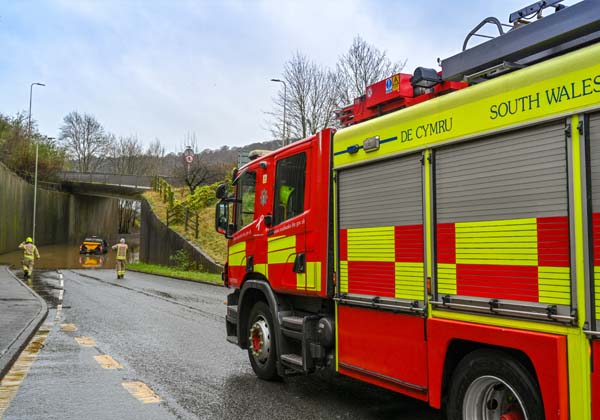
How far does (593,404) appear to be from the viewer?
10.5ft

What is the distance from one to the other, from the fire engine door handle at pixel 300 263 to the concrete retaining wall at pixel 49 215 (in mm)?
43931

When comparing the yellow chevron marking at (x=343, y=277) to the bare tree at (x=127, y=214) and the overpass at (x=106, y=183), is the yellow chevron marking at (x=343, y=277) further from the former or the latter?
the bare tree at (x=127, y=214)

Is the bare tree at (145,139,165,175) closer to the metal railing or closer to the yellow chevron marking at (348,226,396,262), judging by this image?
the metal railing

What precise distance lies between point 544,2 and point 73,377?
6326mm

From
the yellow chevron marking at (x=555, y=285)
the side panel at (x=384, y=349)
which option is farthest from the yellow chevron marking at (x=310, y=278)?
the yellow chevron marking at (x=555, y=285)

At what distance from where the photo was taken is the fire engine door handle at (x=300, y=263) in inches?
231

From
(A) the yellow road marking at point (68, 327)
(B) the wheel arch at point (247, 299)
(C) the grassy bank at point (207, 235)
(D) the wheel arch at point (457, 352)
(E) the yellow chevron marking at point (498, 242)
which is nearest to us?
(E) the yellow chevron marking at point (498, 242)

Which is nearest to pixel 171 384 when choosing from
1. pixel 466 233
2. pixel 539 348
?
pixel 466 233

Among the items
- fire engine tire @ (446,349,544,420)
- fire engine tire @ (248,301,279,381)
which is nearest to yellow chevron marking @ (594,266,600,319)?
fire engine tire @ (446,349,544,420)

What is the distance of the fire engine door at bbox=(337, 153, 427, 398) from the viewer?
4500mm

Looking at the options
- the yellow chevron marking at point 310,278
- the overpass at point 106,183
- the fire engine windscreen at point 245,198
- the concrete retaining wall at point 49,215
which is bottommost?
the yellow chevron marking at point 310,278

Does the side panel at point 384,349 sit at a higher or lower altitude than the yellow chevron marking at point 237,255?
lower

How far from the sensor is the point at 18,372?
7.14m

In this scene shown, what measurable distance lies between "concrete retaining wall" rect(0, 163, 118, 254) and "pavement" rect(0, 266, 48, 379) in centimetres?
3080
